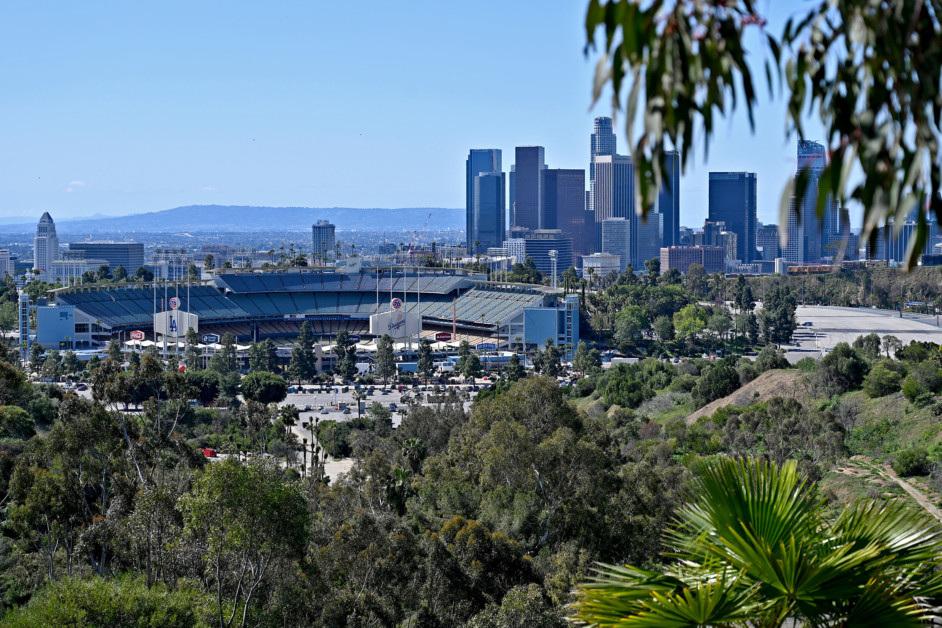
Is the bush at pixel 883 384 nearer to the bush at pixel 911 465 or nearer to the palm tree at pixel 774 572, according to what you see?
the bush at pixel 911 465

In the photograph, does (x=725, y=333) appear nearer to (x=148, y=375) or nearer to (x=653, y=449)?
(x=653, y=449)

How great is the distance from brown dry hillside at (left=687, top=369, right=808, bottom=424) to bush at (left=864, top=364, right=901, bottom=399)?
147 inches

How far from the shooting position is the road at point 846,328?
3489 inches

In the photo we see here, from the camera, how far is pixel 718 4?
382 centimetres

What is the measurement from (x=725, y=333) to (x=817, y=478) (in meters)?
70.4

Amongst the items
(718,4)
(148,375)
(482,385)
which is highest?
(718,4)

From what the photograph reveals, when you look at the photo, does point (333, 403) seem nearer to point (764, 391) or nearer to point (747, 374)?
point (747, 374)

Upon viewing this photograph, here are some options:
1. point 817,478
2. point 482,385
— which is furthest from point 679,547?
point 482,385

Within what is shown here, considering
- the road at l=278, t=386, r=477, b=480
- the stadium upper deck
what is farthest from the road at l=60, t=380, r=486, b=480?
the stadium upper deck

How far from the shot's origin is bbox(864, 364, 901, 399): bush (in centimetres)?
4138

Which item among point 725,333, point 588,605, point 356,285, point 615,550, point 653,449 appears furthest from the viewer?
point 356,285

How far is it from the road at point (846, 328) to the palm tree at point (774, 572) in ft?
247

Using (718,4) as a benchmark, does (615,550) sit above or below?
below

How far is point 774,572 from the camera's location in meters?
5.50
